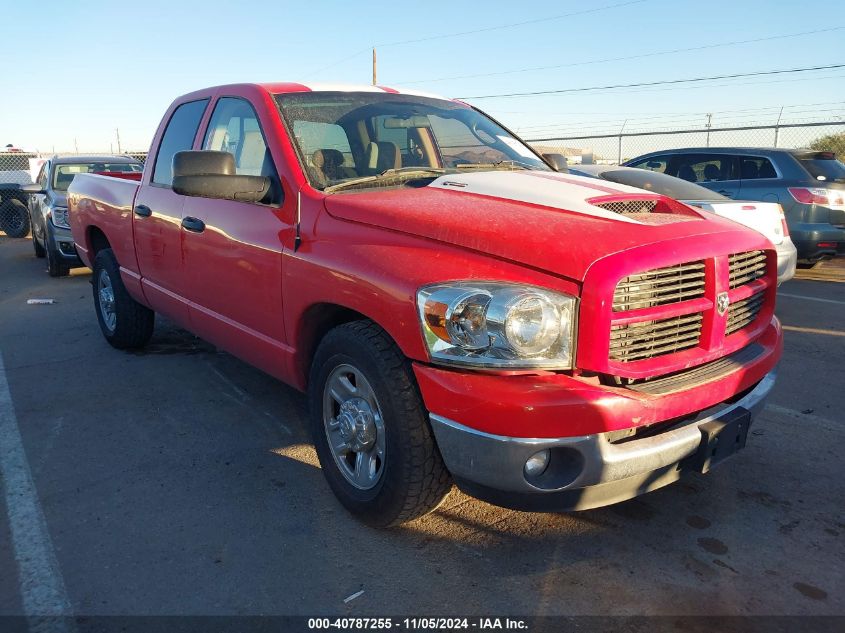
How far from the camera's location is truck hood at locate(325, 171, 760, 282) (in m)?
2.46

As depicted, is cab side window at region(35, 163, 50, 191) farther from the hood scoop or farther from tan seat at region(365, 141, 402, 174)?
the hood scoop

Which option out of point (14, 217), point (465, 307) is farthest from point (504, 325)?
point (14, 217)

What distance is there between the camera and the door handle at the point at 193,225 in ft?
12.8

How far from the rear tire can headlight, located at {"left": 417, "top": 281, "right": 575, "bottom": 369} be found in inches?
557

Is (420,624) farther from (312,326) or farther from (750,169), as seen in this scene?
(750,169)

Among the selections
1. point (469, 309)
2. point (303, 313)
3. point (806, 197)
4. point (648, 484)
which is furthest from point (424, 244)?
point (806, 197)

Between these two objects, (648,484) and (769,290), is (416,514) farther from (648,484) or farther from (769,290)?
(769,290)

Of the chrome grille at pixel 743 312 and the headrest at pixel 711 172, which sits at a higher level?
the headrest at pixel 711 172

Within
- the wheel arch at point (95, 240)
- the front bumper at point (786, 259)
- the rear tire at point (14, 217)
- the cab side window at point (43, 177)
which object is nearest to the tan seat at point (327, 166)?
the wheel arch at point (95, 240)

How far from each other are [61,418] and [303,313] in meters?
2.11

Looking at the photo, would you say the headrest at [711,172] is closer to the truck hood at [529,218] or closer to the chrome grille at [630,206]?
the truck hood at [529,218]

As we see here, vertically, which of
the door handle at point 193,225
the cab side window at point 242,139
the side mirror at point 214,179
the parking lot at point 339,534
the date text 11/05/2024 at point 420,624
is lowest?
the date text 11/05/2024 at point 420,624

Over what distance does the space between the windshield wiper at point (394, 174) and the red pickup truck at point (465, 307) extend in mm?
11

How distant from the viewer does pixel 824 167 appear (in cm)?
888
